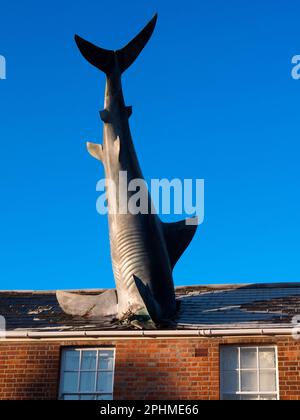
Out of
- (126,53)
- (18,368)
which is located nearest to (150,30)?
(126,53)

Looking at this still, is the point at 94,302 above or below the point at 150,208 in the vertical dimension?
below

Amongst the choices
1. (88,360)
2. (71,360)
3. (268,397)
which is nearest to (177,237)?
(88,360)

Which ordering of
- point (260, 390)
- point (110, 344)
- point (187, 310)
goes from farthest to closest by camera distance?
point (187, 310) < point (110, 344) < point (260, 390)

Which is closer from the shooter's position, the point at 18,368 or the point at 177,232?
the point at 18,368

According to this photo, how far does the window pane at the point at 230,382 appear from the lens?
11.9 m

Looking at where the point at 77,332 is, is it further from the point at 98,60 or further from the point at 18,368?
the point at 98,60

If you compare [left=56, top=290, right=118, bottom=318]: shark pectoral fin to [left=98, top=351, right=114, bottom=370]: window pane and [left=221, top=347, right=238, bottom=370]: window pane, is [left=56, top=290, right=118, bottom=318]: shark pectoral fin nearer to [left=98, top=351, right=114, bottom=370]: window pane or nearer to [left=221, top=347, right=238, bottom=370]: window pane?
[left=98, top=351, right=114, bottom=370]: window pane

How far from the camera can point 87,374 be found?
12492 millimetres

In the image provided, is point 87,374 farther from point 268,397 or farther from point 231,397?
point 268,397

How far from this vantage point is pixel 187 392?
468 inches

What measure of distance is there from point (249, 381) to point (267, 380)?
0.94 ft

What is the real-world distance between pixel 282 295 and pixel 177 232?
92.5 inches

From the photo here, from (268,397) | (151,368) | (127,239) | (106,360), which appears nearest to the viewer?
(268,397)

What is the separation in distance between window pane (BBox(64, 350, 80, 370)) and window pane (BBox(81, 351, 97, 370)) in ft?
0.34
